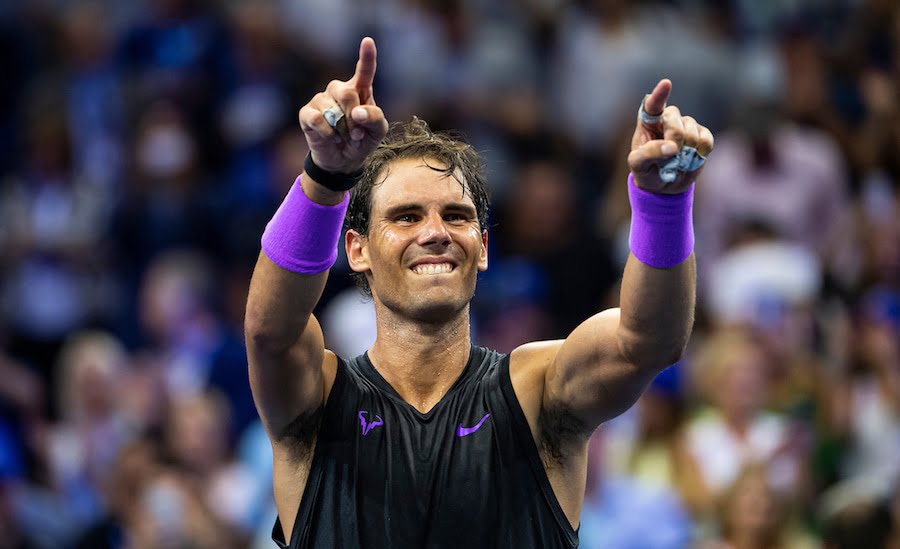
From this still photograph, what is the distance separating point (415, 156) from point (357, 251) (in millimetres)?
342

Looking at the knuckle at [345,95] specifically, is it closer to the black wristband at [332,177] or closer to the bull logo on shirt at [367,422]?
the black wristband at [332,177]

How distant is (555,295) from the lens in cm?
891

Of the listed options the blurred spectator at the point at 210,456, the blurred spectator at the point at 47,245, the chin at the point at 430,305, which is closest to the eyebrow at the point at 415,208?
the chin at the point at 430,305

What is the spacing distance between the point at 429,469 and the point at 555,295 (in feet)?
16.2

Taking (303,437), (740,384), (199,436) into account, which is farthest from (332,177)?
(199,436)

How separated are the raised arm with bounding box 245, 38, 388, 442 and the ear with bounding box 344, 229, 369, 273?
424 millimetres

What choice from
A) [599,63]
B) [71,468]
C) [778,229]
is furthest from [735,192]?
[71,468]

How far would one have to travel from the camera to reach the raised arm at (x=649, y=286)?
3601 mm

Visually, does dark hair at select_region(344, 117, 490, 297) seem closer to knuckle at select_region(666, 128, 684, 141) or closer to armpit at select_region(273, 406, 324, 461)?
armpit at select_region(273, 406, 324, 461)

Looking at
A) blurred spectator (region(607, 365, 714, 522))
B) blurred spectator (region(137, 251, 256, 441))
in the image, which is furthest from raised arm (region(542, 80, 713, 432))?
blurred spectator (region(137, 251, 256, 441))

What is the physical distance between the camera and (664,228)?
147 inches

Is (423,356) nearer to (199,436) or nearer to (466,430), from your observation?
(466,430)

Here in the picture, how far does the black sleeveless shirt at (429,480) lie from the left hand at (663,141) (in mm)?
832

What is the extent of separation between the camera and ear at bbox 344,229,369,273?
4.40 m
